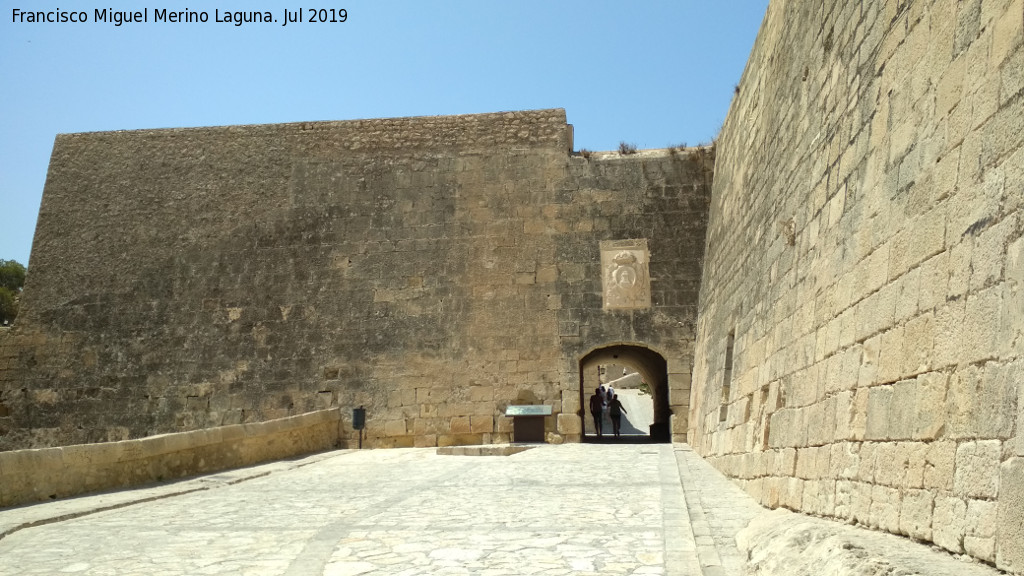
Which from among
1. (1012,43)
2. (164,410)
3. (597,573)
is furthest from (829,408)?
(164,410)

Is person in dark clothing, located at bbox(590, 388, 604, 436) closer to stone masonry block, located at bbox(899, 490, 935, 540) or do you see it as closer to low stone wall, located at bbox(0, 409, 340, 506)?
low stone wall, located at bbox(0, 409, 340, 506)

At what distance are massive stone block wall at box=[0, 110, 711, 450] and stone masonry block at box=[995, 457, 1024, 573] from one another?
1038 centimetres

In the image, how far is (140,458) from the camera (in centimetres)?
862

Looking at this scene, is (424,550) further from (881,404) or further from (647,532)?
(881,404)

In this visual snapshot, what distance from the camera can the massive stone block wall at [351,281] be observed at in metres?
13.4

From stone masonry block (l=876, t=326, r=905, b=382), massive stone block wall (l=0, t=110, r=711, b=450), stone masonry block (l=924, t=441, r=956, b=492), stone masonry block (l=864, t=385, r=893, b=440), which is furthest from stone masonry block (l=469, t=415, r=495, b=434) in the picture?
stone masonry block (l=924, t=441, r=956, b=492)

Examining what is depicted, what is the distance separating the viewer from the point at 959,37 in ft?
11.3

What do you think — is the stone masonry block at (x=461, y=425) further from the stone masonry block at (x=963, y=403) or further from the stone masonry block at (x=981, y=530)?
the stone masonry block at (x=981, y=530)

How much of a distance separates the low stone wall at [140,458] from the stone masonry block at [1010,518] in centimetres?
709

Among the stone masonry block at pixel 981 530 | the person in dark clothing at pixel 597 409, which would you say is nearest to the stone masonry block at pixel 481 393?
the person in dark clothing at pixel 597 409

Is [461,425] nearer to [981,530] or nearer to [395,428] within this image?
[395,428]

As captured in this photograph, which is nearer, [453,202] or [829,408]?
[829,408]

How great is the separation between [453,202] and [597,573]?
10410mm

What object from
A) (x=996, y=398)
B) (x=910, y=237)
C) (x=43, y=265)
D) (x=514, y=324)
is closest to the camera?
(x=996, y=398)
